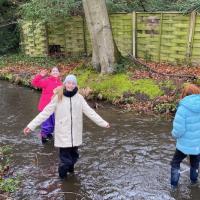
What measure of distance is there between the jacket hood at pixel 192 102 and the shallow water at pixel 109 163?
4.76ft

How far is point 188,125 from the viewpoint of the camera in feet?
17.4

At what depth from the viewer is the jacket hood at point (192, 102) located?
5.21m

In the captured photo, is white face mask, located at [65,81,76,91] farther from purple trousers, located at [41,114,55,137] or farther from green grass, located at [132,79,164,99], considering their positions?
green grass, located at [132,79,164,99]

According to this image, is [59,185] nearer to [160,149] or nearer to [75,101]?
[75,101]

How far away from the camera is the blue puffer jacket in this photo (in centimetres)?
522

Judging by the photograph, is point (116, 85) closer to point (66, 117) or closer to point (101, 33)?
point (101, 33)

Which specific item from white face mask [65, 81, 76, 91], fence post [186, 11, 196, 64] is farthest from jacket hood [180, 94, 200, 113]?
fence post [186, 11, 196, 64]

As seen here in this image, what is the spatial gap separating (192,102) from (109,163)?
2.44 meters

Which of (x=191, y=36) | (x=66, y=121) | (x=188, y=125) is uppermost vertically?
(x=191, y=36)

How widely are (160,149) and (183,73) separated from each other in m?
5.12

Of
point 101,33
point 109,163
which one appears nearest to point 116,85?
point 101,33

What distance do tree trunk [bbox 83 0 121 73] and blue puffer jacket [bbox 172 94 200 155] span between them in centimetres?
762

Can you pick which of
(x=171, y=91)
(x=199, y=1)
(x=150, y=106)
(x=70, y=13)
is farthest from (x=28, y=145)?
(x=70, y=13)

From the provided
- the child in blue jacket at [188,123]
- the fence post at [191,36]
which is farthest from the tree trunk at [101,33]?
the child in blue jacket at [188,123]
